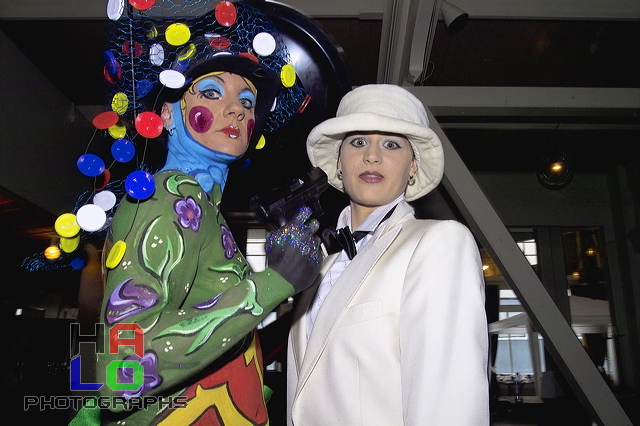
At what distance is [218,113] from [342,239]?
1.80 ft

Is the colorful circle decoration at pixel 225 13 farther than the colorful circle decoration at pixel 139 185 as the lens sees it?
Yes

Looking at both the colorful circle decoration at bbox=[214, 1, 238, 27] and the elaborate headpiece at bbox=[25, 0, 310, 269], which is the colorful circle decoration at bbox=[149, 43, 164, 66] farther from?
the colorful circle decoration at bbox=[214, 1, 238, 27]

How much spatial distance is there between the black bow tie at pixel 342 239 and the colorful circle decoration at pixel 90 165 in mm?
743

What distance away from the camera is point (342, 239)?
163 cm

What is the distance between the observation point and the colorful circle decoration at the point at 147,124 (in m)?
1.28

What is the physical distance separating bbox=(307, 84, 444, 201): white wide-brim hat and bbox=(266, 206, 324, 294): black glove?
1.26ft

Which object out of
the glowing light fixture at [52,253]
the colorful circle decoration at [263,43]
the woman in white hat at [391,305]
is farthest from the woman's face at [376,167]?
the glowing light fixture at [52,253]

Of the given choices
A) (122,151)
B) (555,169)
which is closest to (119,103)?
(122,151)

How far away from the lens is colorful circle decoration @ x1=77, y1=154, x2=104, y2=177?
1221 millimetres

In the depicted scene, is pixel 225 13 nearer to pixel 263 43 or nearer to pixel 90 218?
pixel 263 43

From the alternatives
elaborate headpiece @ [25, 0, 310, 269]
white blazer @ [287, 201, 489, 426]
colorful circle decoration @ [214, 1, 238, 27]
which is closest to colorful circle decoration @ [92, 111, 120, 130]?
elaborate headpiece @ [25, 0, 310, 269]

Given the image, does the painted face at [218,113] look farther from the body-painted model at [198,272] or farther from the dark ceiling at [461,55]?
the dark ceiling at [461,55]

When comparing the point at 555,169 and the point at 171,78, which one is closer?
the point at 171,78

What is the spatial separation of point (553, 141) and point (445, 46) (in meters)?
3.22
